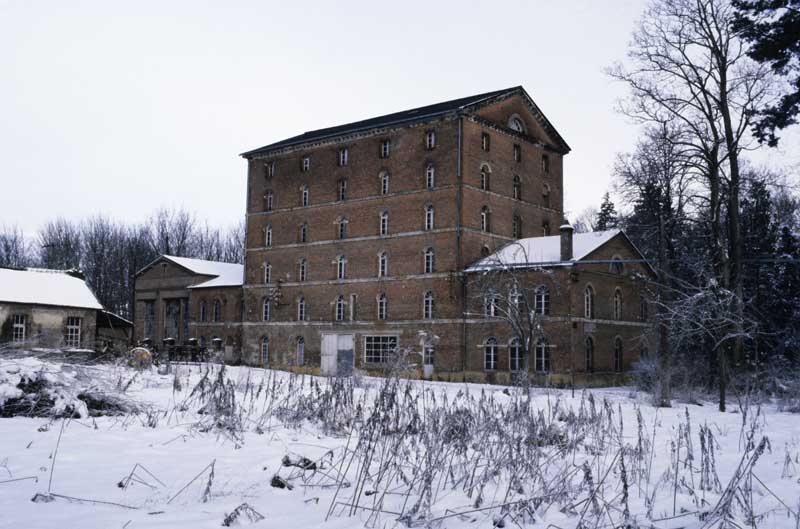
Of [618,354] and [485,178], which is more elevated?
[485,178]

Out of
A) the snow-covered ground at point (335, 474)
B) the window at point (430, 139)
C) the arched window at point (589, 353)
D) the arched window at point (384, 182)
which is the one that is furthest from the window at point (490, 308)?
the snow-covered ground at point (335, 474)

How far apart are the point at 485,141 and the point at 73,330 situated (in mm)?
23922

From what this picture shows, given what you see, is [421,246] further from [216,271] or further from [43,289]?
[216,271]

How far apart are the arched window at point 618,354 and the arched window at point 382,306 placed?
11.7 m

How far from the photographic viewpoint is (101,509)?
17.1 feet

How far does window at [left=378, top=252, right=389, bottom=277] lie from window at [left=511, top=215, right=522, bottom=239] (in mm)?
6886

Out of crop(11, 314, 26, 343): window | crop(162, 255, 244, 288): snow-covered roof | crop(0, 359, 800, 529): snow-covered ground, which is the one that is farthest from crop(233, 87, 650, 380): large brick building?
crop(0, 359, 800, 529): snow-covered ground

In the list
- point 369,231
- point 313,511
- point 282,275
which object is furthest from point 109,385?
point 282,275

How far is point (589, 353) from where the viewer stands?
33.2m

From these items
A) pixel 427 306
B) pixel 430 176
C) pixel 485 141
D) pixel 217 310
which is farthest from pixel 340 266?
pixel 217 310

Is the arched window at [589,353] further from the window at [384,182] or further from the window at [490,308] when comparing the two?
the window at [384,182]

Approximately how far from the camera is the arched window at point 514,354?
3309 cm

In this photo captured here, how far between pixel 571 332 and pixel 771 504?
25.7 m

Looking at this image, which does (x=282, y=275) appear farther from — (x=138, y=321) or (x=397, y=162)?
(x=138, y=321)
